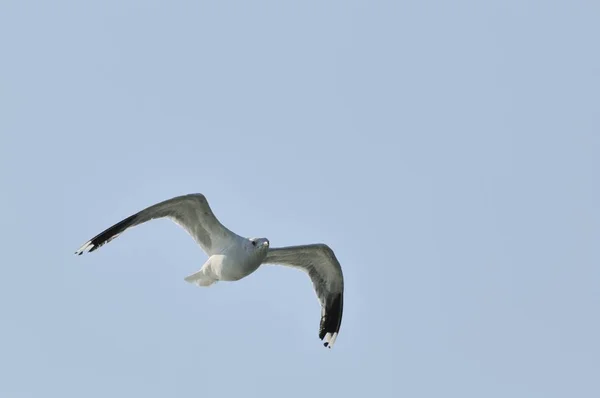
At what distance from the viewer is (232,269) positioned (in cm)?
2294

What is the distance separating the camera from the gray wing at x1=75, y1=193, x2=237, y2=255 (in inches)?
881

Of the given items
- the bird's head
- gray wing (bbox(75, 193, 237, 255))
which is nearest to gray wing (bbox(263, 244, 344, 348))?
the bird's head

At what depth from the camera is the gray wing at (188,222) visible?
73.4 feet

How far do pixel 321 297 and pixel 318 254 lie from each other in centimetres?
110

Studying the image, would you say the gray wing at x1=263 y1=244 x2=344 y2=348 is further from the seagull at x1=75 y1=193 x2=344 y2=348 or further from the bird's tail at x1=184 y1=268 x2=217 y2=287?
the bird's tail at x1=184 y1=268 x2=217 y2=287

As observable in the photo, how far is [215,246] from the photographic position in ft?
76.8

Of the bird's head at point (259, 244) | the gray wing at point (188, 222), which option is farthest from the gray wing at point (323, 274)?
the gray wing at point (188, 222)

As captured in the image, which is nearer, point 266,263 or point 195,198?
point 195,198

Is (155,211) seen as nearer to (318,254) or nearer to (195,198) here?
(195,198)

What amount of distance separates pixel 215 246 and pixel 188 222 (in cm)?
70

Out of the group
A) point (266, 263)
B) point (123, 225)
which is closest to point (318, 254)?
point (266, 263)

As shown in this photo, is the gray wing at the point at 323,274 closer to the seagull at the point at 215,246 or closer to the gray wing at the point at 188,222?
the seagull at the point at 215,246

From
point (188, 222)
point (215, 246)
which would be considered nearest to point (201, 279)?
point (215, 246)

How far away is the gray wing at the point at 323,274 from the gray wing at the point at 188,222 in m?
1.41
